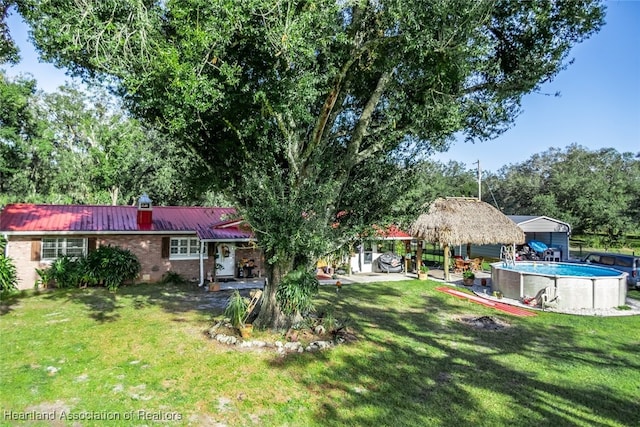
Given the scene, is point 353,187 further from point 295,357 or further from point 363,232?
point 295,357

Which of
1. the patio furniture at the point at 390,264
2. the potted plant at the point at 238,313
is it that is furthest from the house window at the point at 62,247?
the patio furniture at the point at 390,264

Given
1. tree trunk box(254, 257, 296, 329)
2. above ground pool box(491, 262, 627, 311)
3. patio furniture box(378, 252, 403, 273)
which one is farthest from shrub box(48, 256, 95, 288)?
above ground pool box(491, 262, 627, 311)

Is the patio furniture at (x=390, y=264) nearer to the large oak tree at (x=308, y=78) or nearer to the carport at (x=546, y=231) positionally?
the carport at (x=546, y=231)

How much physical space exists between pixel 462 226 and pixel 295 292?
13661 millimetres

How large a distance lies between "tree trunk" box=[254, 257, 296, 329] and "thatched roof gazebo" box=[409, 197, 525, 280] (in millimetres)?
10673

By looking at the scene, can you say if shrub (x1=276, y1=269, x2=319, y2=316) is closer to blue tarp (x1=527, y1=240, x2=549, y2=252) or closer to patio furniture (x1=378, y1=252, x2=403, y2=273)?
patio furniture (x1=378, y1=252, x2=403, y2=273)

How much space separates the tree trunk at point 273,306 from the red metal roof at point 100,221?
199 inches

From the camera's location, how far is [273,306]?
1002 centimetres

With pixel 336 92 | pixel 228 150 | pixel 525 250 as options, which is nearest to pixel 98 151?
pixel 228 150

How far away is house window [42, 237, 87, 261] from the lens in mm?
15938

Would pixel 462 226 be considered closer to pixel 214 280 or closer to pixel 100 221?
pixel 214 280

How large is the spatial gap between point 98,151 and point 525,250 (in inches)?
1264

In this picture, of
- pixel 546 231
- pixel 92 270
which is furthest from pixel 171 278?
pixel 546 231

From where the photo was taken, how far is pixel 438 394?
6973 mm
